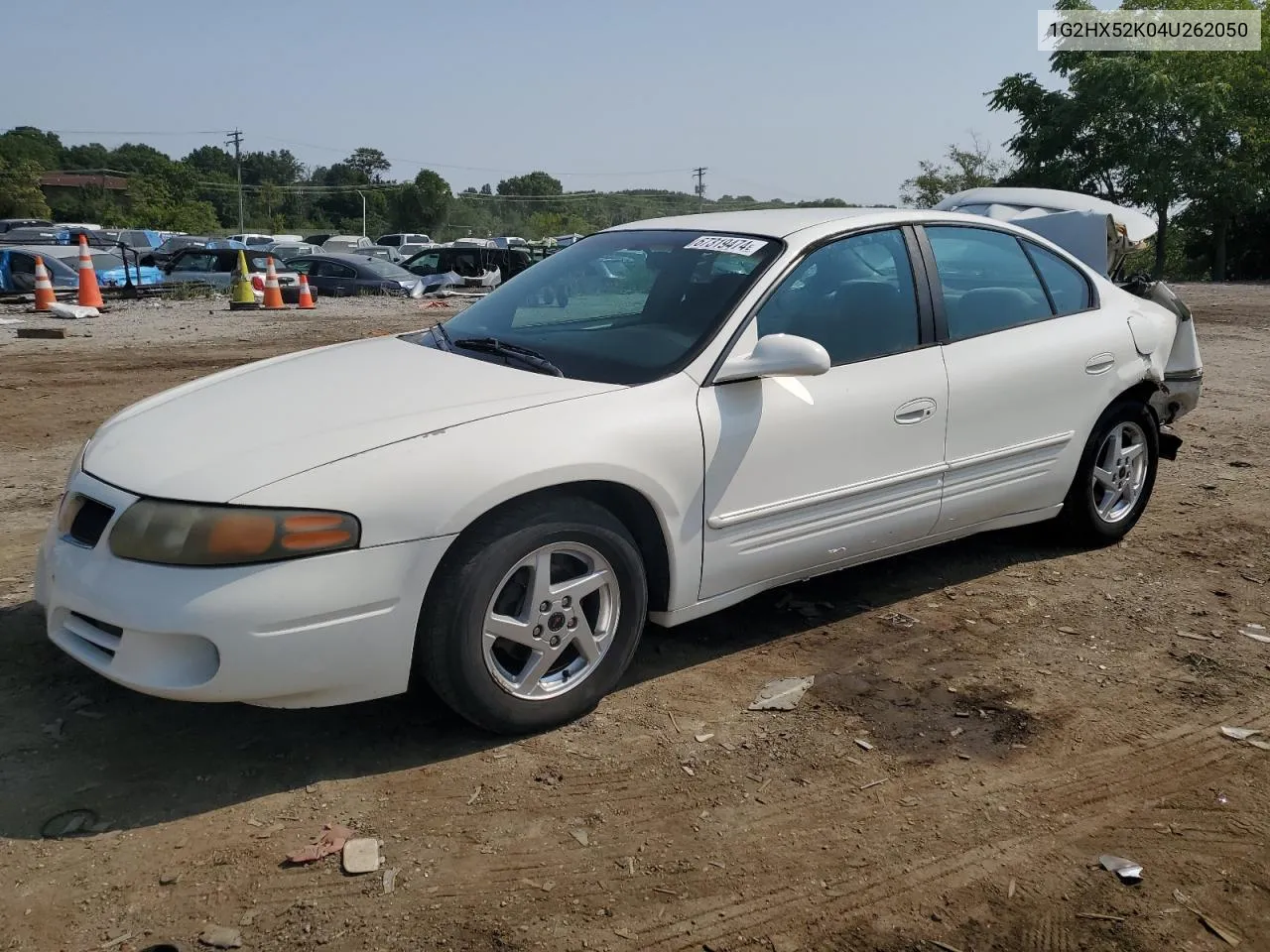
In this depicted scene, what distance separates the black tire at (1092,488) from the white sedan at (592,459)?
2 cm

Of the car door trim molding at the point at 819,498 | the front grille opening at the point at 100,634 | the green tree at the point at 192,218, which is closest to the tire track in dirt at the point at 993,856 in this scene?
the car door trim molding at the point at 819,498

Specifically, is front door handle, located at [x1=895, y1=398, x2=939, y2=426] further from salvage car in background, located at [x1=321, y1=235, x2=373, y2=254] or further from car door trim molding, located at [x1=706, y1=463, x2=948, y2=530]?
salvage car in background, located at [x1=321, y1=235, x2=373, y2=254]

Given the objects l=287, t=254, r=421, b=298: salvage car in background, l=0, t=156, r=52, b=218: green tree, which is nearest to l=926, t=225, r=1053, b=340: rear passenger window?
l=287, t=254, r=421, b=298: salvage car in background

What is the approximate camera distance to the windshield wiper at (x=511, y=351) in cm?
374

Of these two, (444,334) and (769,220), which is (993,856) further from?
(444,334)

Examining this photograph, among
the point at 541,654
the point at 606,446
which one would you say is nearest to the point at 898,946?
the point at 541,654

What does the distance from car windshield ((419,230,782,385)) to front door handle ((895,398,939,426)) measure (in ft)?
2.40

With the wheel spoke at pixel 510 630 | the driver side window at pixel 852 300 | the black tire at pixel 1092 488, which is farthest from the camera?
the black tire at pixel 1092 488

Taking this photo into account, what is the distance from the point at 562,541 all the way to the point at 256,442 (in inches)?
35.9

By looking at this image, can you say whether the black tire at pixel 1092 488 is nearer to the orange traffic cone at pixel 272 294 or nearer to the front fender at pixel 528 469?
the front fender at pixel 528 469

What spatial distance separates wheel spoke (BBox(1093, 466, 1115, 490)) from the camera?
5062mm

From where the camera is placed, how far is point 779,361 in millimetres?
3584

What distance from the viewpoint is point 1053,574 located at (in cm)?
496

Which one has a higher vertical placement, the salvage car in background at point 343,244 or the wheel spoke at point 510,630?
the salvage car in background at point 343,244
